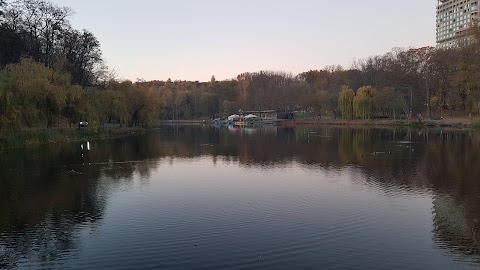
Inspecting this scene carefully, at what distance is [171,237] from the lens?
10.9 metres

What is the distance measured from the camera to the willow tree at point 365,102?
7444 cm

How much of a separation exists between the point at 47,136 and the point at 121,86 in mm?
22515

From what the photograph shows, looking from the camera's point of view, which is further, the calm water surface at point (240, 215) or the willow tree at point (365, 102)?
the willow tree at point (365, 102)

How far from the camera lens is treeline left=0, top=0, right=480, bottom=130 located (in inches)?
1417

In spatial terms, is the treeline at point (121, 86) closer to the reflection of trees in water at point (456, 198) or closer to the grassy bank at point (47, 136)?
the grassy bank at point (47, 136)

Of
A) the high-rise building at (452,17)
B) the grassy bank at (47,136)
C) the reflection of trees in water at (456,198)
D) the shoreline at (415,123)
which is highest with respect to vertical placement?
the high-rise building at (452,17)

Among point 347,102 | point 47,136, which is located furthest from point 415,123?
point 47,136

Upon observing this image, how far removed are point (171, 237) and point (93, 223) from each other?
2.79m

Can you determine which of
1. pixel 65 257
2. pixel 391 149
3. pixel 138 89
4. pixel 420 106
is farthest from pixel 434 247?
pixel 420 106

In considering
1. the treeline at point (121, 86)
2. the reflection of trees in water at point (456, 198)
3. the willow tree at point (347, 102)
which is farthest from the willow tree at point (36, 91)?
the willow tree at point (347, 102)

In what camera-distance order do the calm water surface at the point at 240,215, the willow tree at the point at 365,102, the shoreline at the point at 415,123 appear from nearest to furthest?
the calm water surface at the point at 240,215
the shoreline at the point at 415,123
the willow tree at the point at 365,102

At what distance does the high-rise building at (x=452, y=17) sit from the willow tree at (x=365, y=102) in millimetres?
56852

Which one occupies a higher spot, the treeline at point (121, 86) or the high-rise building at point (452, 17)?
the high-rise building at point (452, 17)

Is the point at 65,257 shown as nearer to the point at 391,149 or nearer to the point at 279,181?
the point at 279,181
